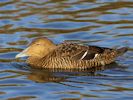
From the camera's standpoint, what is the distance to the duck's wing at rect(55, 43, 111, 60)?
15594 millimetres

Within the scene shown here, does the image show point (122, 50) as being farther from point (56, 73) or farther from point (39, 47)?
point (39, 47)

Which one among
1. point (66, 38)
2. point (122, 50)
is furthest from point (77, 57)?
point (66, 38)

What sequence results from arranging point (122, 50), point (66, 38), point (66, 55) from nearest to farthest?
point (66, 55)
point (122, 50)
point (66, 38)

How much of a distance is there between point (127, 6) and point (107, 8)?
0.59m

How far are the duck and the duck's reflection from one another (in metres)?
0.20

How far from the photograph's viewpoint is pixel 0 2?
67.3 ft

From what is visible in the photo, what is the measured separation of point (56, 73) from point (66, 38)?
247 cm

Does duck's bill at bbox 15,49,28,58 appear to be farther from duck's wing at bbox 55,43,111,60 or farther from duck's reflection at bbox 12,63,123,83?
duck's wing at bbox 55,43,111,60

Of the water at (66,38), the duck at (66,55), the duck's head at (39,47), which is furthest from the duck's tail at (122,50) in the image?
the duck's head at (39,47)

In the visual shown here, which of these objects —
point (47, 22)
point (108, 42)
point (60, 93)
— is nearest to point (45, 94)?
point (60, 93)

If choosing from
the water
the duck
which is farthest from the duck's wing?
the water

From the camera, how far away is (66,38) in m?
17.4

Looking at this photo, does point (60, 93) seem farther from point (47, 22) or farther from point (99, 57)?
point (47, 22)

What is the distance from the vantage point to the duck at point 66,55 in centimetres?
1555
